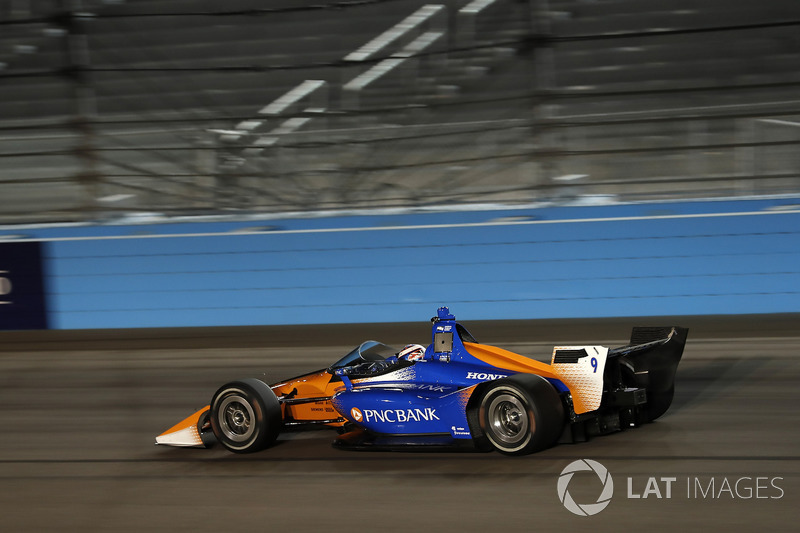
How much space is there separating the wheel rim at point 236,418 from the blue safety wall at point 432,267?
4104 mm

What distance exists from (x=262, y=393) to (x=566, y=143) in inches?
239

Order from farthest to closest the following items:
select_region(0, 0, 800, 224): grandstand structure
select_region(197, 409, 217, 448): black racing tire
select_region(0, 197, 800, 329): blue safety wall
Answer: select_region(0, 0, 800, 224): grandstand structure
select_region(0, 197, 800, 329): blue safety wall
select_region(197, 409, 217, 448): black racing tire

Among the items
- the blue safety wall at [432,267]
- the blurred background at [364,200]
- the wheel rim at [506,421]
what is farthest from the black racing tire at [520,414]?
the blue safety wall at [432,267]

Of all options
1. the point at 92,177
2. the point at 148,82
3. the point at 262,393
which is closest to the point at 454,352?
the point at 262,393

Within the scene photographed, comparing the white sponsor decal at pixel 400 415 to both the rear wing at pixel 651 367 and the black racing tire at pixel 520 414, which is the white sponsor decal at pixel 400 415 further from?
the rear wing at pixel 651 367

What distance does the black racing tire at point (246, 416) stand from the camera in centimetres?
525

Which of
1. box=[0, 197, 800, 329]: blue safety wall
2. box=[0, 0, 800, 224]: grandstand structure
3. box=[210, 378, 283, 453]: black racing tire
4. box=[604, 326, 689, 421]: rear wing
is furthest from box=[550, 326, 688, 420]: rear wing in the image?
box=[0, 0, 800, 224]: grandstand structure

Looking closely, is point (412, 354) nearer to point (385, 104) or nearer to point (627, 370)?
point (627, 370)

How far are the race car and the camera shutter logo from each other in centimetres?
20

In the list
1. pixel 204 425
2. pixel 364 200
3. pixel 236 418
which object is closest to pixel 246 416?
pixel 236 418

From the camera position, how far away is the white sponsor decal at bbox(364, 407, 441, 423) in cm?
485

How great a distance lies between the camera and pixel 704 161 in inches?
396

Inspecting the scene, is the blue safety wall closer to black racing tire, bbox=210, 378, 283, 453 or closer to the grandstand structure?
the grandstand structure

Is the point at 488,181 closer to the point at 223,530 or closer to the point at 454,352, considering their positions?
the point at 454,352
